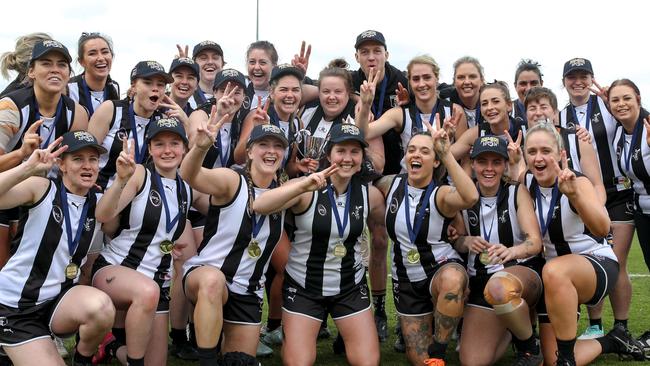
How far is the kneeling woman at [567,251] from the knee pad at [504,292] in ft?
0.73

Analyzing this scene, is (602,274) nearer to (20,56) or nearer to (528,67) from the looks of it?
(528,67)

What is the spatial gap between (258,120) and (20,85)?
1.99m

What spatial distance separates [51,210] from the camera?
203 inches

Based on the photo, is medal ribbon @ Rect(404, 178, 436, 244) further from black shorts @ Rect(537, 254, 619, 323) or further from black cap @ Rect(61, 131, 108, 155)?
black cap @ Rect(61, 131, 108, 155)

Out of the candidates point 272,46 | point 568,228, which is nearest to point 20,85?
point 272,46

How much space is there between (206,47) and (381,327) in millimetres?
3424

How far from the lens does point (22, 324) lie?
5.07m

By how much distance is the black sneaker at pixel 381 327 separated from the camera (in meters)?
7.02

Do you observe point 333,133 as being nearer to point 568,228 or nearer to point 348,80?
point 348,80

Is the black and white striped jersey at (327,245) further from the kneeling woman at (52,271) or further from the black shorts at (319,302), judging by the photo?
the kneeling woman at (52,271)

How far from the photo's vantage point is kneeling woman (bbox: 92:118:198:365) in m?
5.36

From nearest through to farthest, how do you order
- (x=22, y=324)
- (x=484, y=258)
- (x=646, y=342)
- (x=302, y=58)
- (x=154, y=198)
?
1. (x=22, y=324)
2. (x=154, y=198)
3. (x=484, y=258)
4. (x=646, y=342)
5. (x=302, y=58)

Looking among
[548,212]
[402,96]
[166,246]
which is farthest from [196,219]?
[548,212]

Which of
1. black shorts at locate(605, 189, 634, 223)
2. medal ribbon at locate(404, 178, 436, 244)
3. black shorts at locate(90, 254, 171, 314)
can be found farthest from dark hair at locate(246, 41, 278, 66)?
black shorts at locate(605, 189, 634, 223)
